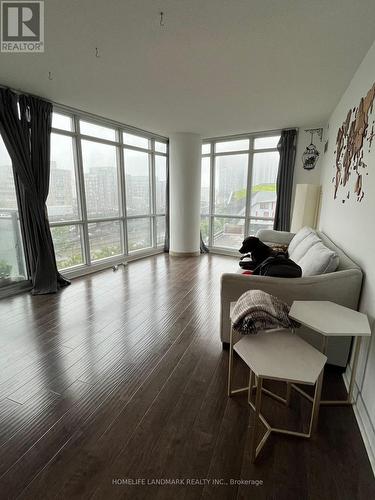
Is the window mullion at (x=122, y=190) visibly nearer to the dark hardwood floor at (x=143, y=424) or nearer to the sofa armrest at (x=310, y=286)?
the dark hardwood floor at (x=143, y=424)

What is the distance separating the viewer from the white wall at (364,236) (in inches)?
56.6

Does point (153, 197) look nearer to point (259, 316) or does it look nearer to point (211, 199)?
point (211, 199)

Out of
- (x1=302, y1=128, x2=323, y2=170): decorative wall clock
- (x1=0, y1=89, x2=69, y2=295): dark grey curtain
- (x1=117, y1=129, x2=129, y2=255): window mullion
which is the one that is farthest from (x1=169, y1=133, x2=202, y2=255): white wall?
(x1=0, y1=89, x2=69, y2=295): dark grey curtain

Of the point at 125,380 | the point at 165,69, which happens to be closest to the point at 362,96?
the point at 165,69

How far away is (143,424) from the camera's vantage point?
1.47m

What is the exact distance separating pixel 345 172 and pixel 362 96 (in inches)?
26.5

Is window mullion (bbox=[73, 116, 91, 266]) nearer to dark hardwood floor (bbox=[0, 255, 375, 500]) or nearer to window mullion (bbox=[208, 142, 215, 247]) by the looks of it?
dark hardwood floor (bbox=[0, 255, 375, 500])

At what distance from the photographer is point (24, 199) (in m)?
3.20

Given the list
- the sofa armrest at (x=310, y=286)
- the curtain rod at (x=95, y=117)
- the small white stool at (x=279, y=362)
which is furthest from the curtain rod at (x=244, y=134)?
the small white stool at (x=279, y=362)

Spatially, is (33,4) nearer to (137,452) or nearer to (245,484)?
(137,452)

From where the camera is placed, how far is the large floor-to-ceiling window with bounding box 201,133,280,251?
5105mm

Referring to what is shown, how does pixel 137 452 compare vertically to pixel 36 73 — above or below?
below

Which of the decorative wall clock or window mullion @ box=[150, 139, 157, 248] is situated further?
window mullion @ box=[150, 139, 157, 248]
